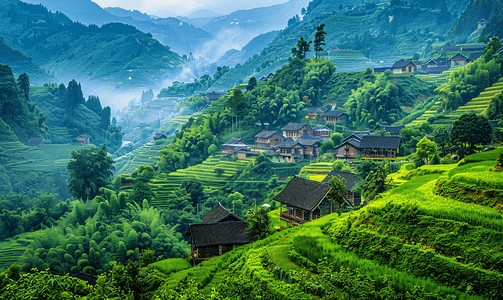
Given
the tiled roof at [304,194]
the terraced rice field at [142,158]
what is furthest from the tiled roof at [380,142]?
the terraced rice field at [142,158]

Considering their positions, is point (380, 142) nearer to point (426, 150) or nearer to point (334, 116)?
point (426, 150)

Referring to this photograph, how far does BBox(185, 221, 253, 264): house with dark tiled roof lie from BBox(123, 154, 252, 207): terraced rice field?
927 inches

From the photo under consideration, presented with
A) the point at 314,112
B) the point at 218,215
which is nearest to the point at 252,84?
the point at 314,112

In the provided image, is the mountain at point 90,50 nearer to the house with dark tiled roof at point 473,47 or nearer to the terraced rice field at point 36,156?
the terraced rice field at point 36,156

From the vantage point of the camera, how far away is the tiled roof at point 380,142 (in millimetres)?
38916

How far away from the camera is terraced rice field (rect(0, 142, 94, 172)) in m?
61.9

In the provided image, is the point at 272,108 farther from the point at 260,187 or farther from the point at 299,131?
the point at 260,187

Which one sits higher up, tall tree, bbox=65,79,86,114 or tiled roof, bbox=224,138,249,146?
tall tree, bbox=65,79,86,114

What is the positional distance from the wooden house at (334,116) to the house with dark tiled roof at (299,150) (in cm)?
731

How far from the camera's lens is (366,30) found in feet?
295

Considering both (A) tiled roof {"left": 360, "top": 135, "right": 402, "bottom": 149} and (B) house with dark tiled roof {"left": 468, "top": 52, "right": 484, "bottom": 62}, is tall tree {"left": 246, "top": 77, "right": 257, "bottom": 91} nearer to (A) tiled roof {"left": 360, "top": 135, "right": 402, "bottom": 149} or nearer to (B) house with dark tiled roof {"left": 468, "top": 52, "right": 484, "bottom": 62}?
(A) tiled roof {"left": 360, "top": 135, "right": 402, "bottom": 149}

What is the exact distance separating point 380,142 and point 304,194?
18.4 m

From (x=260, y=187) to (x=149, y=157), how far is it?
2874 centimetres

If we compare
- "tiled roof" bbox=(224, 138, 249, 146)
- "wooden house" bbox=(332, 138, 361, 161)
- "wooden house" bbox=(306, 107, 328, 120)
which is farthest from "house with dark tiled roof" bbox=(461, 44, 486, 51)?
"tiled roof" bbox=(224, 138, 249, 146)
